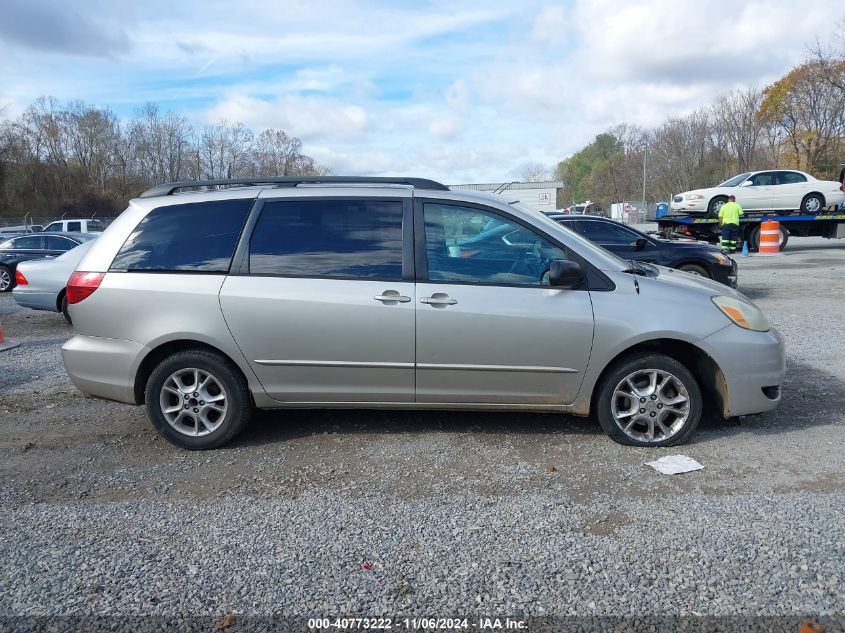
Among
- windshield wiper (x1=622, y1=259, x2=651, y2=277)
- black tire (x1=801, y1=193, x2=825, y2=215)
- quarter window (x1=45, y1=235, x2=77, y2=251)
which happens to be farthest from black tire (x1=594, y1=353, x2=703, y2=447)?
black tire (x1=801, y1=193, x2=825, y2=215)

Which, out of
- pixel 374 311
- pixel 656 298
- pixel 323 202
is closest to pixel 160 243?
pixel 323 202

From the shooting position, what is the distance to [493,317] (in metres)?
4.33

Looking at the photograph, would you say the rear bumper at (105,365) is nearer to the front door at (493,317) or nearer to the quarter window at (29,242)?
the front door at (493,317)

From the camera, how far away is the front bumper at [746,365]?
4.38 metres

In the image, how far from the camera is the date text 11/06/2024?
2.64 meters

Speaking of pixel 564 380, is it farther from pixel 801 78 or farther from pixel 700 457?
pixel 801 78

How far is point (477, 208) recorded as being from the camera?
4.61 metres

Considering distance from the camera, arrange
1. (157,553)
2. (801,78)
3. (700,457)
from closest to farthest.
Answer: (157,553)
(700,457)
(801,78)

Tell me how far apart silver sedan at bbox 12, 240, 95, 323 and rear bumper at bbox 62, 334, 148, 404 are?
6.06 meters

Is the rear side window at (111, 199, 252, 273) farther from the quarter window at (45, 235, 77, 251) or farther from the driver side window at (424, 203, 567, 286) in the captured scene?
the quarter window at (45, 235, 77, 251)

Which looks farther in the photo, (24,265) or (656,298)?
(24,265)

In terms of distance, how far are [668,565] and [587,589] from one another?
1.50 ft

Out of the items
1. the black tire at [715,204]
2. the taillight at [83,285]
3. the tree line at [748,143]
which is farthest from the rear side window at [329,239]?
the tree line at [748,143]

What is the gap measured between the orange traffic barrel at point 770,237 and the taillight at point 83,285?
20907 millimetres
